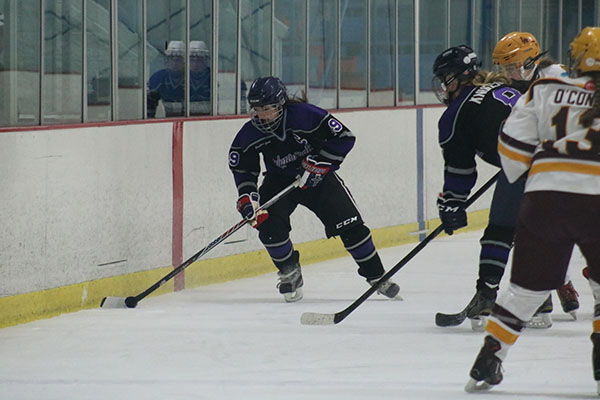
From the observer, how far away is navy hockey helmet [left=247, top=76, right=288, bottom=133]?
510cm

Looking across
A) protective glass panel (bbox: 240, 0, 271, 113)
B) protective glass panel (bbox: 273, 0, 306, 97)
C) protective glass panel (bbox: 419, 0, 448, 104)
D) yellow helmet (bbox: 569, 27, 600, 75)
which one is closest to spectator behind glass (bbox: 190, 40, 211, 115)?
protective glass panel (bbox: 240, 0, 271, 113)

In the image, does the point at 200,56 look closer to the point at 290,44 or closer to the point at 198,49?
the point at 198,49

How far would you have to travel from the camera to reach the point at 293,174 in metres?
5.41

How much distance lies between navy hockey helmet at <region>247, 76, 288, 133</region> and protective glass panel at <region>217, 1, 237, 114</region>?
4.57 ft

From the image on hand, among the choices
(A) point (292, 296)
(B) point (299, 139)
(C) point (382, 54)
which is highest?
(C) point (382, 54)

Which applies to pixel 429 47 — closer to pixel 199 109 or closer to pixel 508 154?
pixel 199 109

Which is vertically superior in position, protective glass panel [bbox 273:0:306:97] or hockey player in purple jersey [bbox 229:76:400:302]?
protective glass panel [bbox 273:0:306:97]

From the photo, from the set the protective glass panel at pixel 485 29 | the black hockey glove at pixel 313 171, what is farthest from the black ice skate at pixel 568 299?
the protective glass panel at pixel 485 29

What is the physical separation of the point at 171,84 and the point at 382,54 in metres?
2.45

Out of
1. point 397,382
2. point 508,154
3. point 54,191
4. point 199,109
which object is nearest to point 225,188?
point 199,109

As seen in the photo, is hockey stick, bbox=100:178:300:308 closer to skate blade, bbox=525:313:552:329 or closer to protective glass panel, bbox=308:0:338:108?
skate blade, bbox=525:313:552:329

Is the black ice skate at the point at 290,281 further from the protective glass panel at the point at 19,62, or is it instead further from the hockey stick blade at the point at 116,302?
the protective glass panel at the point at 19,62

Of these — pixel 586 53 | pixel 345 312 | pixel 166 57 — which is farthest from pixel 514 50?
pixel 166 57

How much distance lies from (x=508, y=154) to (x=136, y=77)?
9.78 ft
